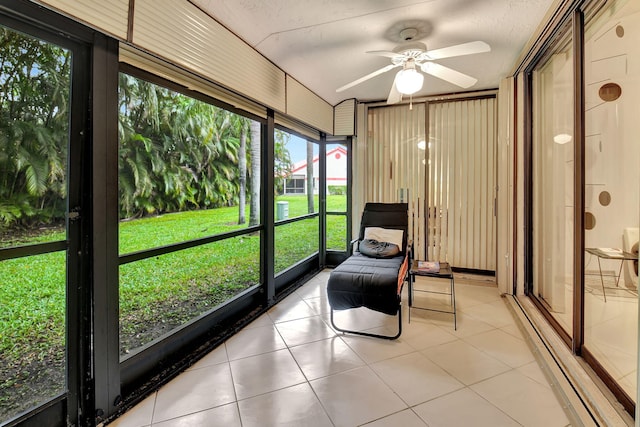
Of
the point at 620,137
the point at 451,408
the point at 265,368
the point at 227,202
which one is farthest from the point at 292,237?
the point at 620,137

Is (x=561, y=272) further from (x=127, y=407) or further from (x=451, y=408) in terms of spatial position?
(x=127, y=407)

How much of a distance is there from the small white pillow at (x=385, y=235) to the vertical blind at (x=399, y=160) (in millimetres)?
975

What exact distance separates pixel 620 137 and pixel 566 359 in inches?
59.9

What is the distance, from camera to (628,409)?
5.40 ft

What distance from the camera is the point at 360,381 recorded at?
2148mm

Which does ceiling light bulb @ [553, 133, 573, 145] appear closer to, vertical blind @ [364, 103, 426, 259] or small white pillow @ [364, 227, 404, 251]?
small white pillow @ [364, 227, 404, 251]

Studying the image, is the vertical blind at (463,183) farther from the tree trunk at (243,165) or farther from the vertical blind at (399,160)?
the tree trunk at (243,165)

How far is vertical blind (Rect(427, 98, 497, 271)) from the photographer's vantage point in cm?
441

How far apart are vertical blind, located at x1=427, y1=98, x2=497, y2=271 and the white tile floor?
1.60 meters

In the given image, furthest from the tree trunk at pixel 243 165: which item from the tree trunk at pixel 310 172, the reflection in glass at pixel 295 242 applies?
the tree trunk at pixel 310 172

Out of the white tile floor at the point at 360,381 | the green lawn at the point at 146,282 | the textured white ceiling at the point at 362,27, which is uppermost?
the textured white ceiling at the point at 362,27

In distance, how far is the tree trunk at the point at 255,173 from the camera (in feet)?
11.6

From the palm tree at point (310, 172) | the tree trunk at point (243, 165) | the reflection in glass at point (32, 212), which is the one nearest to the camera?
the reflection in glass at point (32, 212)

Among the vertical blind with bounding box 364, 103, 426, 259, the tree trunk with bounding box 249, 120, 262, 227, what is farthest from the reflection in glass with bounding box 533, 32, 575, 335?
the tree trunk with bounding box 249, 120, 262, 227
